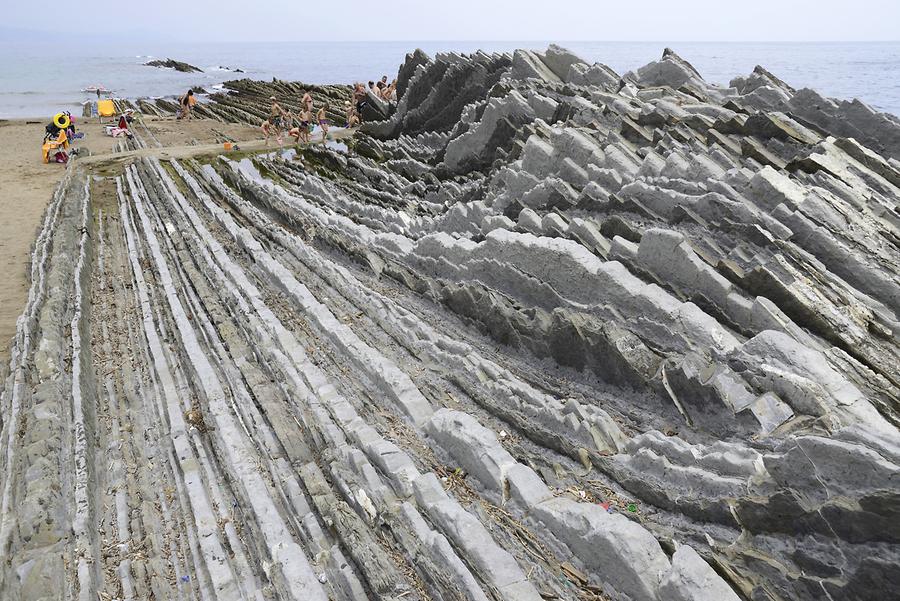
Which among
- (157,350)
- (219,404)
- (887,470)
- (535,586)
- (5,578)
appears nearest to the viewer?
(887,470)

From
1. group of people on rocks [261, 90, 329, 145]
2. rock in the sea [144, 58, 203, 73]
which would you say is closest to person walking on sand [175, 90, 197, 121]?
group of people on rocks [261, 90, 329, 145]

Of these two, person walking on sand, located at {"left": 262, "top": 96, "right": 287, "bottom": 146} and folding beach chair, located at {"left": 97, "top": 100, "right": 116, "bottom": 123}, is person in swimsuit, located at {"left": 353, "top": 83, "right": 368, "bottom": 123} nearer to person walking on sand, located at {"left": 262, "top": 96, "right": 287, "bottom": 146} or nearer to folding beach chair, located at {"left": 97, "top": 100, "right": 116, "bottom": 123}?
person walking on sand, located at {"left": 262, "top": 96, "right": 287, "bottom": 146}

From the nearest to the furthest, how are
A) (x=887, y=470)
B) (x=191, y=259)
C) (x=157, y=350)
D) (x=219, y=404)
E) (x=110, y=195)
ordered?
(x=887, y=470)
(x=219, y=404)
(x=157, y=350)
(x=191, y=259)
(x=110, y=195)

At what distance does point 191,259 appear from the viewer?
14477mm

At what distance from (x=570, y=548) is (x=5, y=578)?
253 inches

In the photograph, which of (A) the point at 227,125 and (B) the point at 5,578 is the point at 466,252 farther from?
(A) the point at 227,125

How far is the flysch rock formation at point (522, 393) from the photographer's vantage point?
515 centimetres

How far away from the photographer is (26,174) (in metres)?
27.6

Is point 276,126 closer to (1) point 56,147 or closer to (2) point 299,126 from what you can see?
(2) point 299,126

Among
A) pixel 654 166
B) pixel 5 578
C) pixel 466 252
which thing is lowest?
pixel 5 578

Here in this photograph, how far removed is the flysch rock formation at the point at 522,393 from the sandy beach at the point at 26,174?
1.51 meters

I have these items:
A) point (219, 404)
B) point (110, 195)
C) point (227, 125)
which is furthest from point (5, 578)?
point (227, 125)

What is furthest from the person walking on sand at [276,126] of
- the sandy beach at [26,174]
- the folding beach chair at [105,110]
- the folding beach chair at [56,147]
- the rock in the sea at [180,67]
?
the rock in the sea at [180,67]

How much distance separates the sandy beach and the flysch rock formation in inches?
59.5
